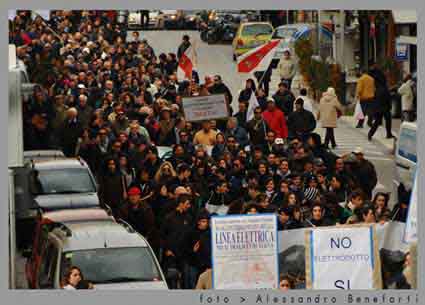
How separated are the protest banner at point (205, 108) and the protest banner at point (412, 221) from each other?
2.54m

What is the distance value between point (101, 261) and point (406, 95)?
4.25 m

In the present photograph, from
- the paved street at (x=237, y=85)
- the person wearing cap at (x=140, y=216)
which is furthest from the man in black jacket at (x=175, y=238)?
the paved street at (x=237, y=85)

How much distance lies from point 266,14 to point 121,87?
7.17 feet

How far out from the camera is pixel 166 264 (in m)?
15.5

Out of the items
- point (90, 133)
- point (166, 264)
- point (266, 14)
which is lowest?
point (166, 264)

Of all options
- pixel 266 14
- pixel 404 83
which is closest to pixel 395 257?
pixel 404 83

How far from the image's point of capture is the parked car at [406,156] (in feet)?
51.6

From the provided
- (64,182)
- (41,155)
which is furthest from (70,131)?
(64,182)

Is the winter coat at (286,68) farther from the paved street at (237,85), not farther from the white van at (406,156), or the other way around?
the white van at (406,156)

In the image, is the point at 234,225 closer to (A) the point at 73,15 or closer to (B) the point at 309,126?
(B) the point at 309,126

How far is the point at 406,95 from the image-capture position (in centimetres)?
1591

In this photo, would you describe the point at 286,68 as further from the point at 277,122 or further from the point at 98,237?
the point at 98,237

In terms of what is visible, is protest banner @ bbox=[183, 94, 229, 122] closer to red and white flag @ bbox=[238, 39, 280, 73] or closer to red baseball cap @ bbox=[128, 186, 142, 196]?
red and white flag @ bbox=[238, 39, 280, 73]

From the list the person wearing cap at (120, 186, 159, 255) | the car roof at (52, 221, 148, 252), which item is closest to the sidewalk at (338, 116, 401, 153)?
the person wearing cap at (120, 186, 159, 255)
